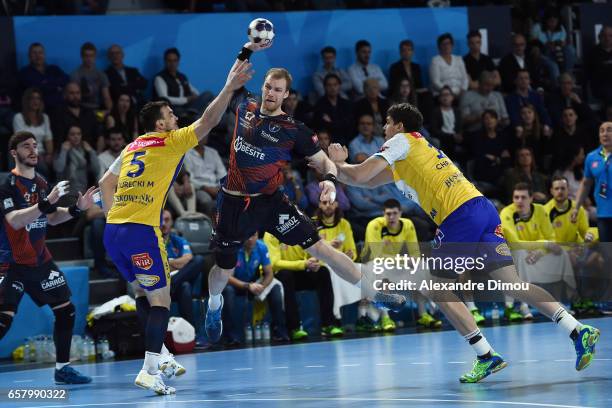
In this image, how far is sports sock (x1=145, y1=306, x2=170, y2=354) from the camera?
934 cm

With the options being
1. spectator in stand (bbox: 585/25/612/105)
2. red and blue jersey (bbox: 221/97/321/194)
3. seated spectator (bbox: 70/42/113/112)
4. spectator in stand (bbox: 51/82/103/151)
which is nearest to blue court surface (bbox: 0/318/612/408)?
red and blue jersey (bbox: 221/97/321/194)

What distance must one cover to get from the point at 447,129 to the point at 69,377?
9.12 metres

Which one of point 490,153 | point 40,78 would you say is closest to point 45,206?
point 40,78

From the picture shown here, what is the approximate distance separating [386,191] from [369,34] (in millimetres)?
3656

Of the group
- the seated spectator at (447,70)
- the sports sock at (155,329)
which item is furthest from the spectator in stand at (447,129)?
the sports sock at (155,329)

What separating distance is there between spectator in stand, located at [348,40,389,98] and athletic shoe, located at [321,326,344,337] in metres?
4.95

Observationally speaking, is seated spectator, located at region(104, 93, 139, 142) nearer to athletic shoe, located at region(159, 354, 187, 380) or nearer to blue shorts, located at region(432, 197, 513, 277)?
athletic shoe, located at region(159, 354, 187, 380)

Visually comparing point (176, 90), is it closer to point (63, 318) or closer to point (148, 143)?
point (63, 318)

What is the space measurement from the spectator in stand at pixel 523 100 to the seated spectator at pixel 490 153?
0.90m

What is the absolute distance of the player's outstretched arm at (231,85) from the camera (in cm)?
915

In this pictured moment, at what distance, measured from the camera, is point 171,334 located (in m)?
13.1

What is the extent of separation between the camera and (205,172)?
16.0m

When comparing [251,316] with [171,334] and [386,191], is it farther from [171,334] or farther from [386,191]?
[386,191]

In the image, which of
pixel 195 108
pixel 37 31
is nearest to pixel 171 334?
pixel 195 108
